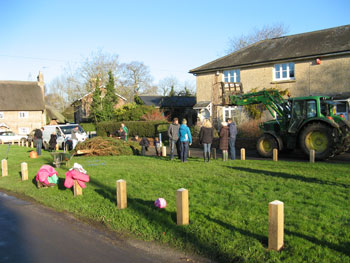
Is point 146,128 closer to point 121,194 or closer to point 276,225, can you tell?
point 121,194

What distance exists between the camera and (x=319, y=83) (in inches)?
958

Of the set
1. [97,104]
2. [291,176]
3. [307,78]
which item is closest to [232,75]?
[307,78]

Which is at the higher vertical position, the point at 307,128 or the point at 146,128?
the point at 146,128

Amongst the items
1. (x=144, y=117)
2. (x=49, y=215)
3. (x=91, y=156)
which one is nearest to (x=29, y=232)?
(x=49, y=215)

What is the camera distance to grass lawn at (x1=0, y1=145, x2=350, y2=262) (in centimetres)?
537

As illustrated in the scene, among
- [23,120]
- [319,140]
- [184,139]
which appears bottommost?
[319,140]

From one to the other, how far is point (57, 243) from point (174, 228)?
2037 millimetres

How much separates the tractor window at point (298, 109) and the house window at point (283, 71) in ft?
35.5

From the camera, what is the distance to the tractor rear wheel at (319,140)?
1440 centimetres

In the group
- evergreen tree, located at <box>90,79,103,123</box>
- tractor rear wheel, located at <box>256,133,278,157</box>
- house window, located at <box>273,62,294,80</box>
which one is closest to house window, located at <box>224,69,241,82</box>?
house window, located at <box>273,62,294,80</box>

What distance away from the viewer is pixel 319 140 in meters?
14.9

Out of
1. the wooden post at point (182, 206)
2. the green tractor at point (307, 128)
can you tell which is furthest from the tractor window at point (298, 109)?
the wooden post at point (182, 206)

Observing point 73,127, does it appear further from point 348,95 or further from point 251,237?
point 251,237

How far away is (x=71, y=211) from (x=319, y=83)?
20.8 metres
